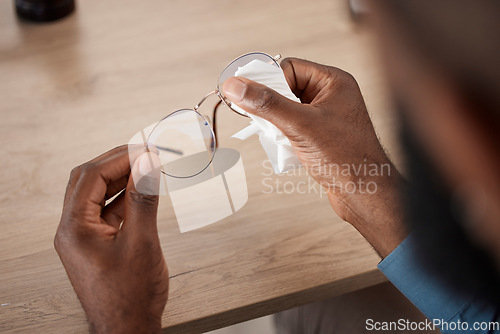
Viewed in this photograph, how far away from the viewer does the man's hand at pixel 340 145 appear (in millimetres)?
738

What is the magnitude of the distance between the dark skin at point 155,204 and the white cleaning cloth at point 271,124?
25 mm


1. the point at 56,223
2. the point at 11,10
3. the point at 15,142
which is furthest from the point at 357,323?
the point at 11,10

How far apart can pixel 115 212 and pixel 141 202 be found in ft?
0.25

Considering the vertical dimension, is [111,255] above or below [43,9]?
below

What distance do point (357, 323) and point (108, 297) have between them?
1.63 feet

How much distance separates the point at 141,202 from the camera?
0.71 metres

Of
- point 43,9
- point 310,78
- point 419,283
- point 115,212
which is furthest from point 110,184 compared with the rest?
point 43,9

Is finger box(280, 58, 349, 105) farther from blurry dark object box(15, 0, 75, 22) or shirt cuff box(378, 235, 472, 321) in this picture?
blurry dark object box(15, 0, 75, 22)

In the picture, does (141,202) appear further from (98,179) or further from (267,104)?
(267,104)

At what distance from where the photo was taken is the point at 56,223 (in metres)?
0.83

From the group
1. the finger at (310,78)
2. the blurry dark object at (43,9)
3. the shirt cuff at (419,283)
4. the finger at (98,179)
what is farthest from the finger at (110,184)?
the blurry dark object at (43,9)

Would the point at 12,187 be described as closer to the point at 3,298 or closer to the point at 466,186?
the point at 3,298

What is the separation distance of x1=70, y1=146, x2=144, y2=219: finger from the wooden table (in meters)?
0.13

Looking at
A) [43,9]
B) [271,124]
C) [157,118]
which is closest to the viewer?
[271,124]
